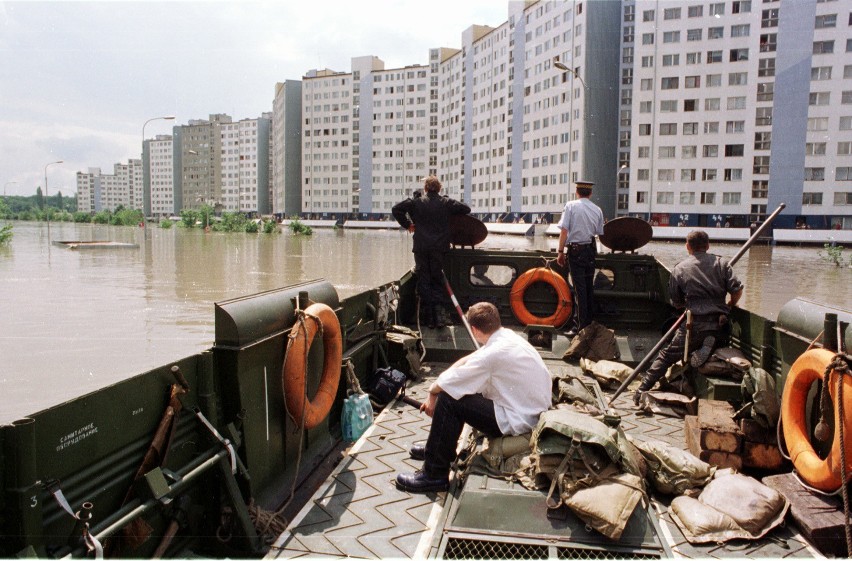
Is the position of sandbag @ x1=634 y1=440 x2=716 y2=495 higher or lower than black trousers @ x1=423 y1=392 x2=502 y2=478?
lower

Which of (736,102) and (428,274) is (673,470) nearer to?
(428,274)

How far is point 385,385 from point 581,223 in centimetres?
361

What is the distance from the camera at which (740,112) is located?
74.4m

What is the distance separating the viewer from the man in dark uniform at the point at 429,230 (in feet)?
30.1

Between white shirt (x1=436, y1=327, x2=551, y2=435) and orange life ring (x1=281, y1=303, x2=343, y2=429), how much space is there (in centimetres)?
111

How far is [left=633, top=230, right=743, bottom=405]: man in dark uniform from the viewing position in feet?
22.3

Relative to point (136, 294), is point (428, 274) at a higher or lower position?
higher

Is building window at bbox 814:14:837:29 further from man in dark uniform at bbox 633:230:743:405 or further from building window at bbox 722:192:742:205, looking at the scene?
man in dark uniform at bbox 633:230:743:405

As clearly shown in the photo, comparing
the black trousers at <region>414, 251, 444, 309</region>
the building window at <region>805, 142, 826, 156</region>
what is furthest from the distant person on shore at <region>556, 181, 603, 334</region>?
the building window at <region>805, 142, 826, 156</region>

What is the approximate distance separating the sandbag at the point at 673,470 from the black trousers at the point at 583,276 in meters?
4.06

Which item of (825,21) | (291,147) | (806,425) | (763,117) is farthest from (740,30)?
(291,147)

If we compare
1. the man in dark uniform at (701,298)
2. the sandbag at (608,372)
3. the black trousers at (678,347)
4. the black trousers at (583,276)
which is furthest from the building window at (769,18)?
the black trousers at (678,347)

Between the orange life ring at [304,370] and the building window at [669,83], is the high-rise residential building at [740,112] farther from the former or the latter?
the orange life ring at [304,370]

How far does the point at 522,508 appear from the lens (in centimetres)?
416
